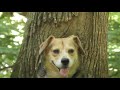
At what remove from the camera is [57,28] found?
4242 mm

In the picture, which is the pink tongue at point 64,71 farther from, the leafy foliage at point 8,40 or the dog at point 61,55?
the leafy foliage at point 8,40

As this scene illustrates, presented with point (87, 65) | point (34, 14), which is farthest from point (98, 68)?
point (34, 14)

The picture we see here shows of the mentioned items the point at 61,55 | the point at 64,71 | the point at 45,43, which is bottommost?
the point at 64,71

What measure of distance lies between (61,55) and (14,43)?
710 mm

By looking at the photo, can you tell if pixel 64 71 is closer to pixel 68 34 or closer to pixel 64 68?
pixel 64 68

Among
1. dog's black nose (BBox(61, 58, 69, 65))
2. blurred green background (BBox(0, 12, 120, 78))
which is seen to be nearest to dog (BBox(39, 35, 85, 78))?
dog's black nose (BBox(61, 58, 69, 65))

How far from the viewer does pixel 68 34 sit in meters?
4.21

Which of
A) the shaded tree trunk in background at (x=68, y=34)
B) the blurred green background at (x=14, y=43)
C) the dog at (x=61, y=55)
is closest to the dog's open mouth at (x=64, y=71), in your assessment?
the dog at (x=61, y=55)

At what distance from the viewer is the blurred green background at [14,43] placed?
4.46 meters

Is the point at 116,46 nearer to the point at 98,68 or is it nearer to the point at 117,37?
the point at 117,37

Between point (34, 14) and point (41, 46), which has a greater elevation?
point (34, 14)

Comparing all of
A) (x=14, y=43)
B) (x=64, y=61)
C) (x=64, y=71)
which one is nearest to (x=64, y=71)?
(x=64, y=71)

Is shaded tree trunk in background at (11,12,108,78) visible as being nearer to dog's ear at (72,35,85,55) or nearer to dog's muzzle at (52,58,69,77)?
dog's ear at (72,35,85,55)
